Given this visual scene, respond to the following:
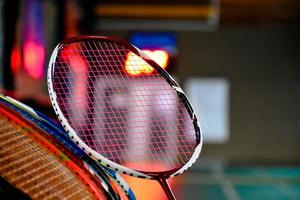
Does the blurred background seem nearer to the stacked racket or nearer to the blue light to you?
the blue light

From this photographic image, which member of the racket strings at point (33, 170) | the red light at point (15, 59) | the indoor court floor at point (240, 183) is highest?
the racket strings at point (33, 170)

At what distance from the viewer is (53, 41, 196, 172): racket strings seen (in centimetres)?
108

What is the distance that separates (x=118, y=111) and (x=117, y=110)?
0.07ft

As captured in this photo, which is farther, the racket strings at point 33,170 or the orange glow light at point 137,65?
the orange glow light at point 137,65

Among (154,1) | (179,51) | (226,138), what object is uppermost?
(154,1)

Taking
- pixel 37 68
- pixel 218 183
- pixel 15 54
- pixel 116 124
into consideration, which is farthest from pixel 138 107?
pixel 218 183

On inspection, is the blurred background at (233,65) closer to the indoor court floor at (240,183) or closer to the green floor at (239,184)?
the indoor court floor at (240,183)

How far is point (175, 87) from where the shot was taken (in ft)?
3.70

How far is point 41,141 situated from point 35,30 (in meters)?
4.34

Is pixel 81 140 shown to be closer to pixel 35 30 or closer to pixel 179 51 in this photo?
pixel 35 30

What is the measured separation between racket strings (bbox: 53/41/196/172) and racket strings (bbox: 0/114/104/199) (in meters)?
0.09

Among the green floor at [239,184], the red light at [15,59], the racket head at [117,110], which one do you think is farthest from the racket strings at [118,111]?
the green floor at [239,184]

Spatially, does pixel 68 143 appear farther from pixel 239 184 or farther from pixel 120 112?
pixel 239 184

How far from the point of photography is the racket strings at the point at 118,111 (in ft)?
3.53
